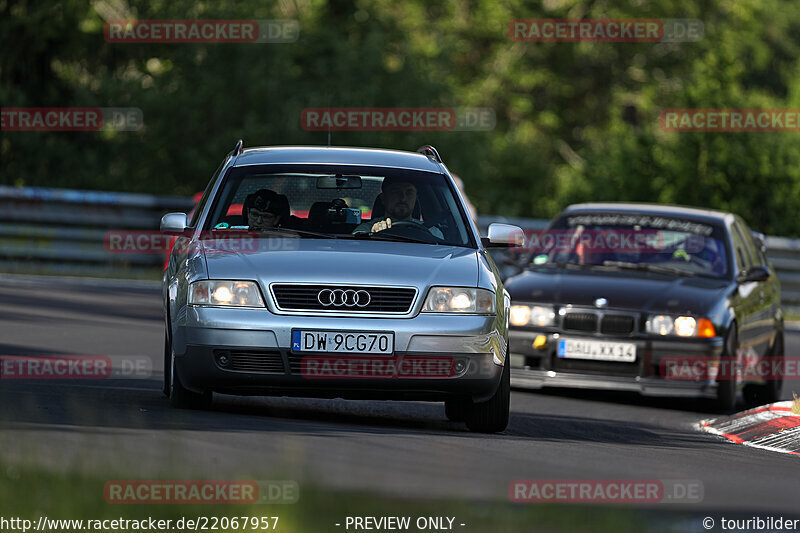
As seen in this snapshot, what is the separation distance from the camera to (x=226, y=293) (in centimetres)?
941

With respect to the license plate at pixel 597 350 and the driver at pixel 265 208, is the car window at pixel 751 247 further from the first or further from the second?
the driver at pixel 265 208

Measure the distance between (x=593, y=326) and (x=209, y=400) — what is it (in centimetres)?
409

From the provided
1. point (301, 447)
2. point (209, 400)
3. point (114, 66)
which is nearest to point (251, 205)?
point (209, 400)

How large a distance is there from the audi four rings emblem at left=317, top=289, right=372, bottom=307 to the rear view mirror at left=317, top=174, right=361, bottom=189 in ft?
4.82

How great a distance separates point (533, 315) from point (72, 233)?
1310 cm

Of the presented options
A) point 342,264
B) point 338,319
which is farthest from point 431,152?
point 338,319

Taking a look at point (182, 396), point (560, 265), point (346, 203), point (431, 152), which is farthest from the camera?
point (560, 265)

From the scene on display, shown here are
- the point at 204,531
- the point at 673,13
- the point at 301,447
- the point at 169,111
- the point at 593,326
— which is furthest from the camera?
the point at 673,13

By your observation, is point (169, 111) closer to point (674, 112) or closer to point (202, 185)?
point (202, 185)

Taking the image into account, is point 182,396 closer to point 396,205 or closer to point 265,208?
point 265,208

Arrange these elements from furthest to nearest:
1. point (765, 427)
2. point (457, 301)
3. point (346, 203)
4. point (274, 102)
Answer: point (274, 102) < point (765, 427) < point (346, 203) < point (457, 301)

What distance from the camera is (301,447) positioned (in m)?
8.05

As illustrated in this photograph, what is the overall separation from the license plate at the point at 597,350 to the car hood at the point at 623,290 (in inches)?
11.4

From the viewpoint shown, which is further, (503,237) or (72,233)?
(72,233)
